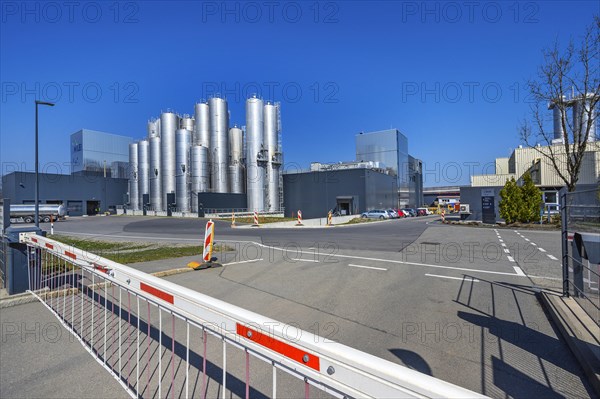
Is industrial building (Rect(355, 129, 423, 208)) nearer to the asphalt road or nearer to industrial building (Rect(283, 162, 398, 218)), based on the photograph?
industrial building (Rect(283, 162, 398, 218))

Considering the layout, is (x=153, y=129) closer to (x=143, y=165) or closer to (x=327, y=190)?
(x=143, y=165)

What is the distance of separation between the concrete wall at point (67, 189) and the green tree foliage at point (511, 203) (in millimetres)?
67187

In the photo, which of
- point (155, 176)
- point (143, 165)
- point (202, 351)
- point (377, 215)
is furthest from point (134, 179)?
point (202, 351)

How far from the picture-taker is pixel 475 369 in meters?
3.34

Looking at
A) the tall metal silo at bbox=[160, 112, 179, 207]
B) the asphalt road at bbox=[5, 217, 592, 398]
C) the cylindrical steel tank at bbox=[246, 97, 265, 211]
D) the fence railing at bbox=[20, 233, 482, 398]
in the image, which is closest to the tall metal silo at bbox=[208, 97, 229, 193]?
the cylindrical steel tank at bbox=[246, 97, 265, 211]

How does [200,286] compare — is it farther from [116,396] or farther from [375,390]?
[375,390]

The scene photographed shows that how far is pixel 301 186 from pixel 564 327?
1776 inches

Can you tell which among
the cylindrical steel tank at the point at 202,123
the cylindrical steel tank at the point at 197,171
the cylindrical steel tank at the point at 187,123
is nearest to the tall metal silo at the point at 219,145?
the cylindrical steel tank at the point at 202,123

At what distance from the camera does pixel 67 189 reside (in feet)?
193

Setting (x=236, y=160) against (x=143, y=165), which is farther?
(x=143, y=165)

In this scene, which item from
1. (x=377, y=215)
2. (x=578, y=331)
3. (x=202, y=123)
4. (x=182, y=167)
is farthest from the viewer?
(x=202, y=123)

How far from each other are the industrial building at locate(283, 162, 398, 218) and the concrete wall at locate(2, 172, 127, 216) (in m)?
39.8

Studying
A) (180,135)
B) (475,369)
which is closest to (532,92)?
(475,369)

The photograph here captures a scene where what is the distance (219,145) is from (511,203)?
38562 mm
